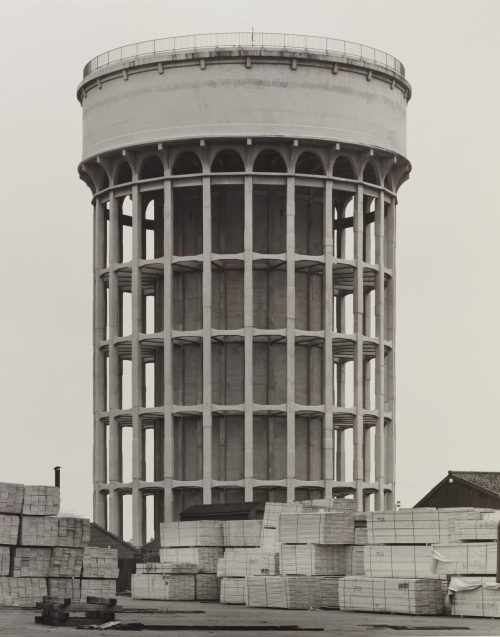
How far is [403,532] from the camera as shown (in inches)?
1537

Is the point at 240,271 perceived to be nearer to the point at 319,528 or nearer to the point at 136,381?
the point at 136,381

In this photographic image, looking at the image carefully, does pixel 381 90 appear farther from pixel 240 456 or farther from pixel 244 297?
pixel 240 456

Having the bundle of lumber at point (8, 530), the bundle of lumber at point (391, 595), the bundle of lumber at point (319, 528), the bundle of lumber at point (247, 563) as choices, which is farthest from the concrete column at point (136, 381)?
the bundle of lumber at point (391, 595)

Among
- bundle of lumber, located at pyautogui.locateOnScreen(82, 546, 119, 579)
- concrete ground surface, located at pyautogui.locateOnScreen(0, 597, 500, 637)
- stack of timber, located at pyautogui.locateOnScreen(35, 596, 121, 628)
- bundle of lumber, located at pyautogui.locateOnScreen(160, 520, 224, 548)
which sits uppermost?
bundle of lumber, located at pyautogui.locateOnScreen(160, 520, 224, 548)

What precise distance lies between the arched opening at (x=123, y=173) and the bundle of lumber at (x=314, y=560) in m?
25.3

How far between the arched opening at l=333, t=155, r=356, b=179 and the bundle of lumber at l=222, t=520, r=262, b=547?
20429mm

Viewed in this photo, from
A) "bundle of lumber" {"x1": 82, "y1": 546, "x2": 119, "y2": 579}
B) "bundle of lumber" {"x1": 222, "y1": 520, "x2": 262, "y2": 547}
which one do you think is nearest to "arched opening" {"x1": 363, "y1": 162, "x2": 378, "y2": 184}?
"bundle of lumber" {"x1": 222, "y1": 520, "x2": 262, "y2": 547}

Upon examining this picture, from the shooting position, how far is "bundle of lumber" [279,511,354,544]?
1679 inches

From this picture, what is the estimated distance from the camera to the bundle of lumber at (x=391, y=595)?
36719mm

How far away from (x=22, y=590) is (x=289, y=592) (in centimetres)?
669

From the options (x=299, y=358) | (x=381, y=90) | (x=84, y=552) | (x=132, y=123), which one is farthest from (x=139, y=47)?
(x=84, y=552)

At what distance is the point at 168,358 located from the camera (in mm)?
61844

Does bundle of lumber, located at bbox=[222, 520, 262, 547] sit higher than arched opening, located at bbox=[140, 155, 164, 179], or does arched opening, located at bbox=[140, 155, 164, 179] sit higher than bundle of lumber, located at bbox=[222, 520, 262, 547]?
arched opening, located at bbox=[140, 155, 164, 179]

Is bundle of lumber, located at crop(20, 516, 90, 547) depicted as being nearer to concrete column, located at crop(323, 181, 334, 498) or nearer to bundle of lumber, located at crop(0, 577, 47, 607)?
bundle of lumber, located at crop(0, 577, 47, 607)
